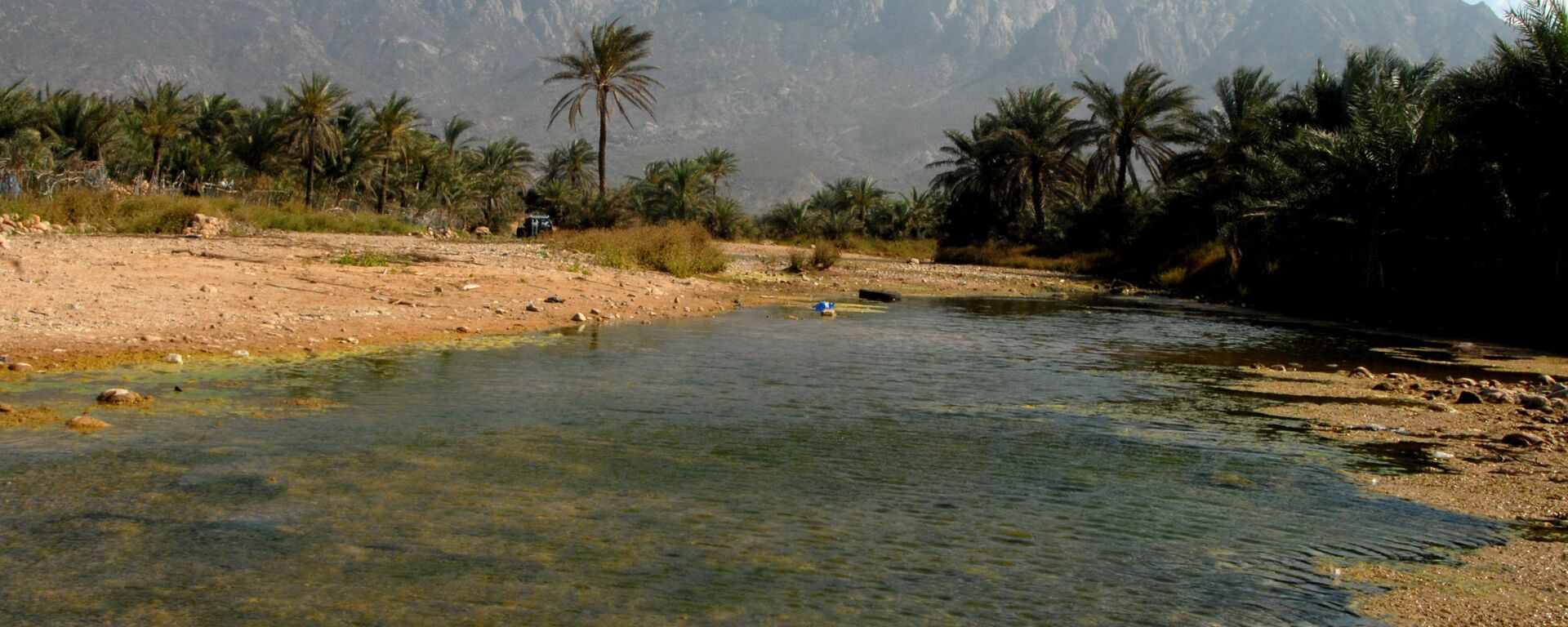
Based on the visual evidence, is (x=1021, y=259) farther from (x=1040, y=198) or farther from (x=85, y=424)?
(x=85, y=424)

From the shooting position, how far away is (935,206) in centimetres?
7281

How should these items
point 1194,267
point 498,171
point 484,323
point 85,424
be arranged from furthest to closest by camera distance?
1. point 498,171
2. point 1194,267
3. point 484,323
4. point 85,424

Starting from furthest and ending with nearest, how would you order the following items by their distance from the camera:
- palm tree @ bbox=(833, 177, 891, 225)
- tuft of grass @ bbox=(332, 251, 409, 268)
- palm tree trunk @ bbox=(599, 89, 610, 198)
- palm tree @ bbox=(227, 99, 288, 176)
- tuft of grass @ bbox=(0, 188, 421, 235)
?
palm tree @ bbox=(833, 177, 891, 225)
palm tree @ bbox=(227, 99, 288, 176)
palm tree trunk @ bbox=(599, 89, 610, 198)
tuft of grass @ bbox=(0, 188, 421, 235)
tuft of grass @ bbox=(332, 251, 409, 268)

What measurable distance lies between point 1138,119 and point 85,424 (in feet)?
148

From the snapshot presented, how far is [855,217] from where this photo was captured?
74938 millimetres

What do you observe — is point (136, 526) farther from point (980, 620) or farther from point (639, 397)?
point (639, 397)

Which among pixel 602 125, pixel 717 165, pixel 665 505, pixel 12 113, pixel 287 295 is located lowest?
pixel 665 505

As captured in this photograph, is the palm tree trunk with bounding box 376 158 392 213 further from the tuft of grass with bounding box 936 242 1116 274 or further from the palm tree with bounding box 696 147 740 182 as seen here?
the palm tree with bounding box 696 147 740 182

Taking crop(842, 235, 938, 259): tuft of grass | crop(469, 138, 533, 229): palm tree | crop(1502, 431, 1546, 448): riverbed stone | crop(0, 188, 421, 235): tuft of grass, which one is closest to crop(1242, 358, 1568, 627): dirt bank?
crop(1502, 431, 1546, 448): riverbed stone

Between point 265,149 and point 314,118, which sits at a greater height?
point 314,118

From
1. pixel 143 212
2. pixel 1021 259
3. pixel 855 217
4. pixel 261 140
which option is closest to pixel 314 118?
pixel 261 140

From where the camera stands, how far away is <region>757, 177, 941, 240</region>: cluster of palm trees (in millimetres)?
71625

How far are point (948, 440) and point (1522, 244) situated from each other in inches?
704

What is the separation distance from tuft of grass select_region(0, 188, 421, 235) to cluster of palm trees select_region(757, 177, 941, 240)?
39038 mm
